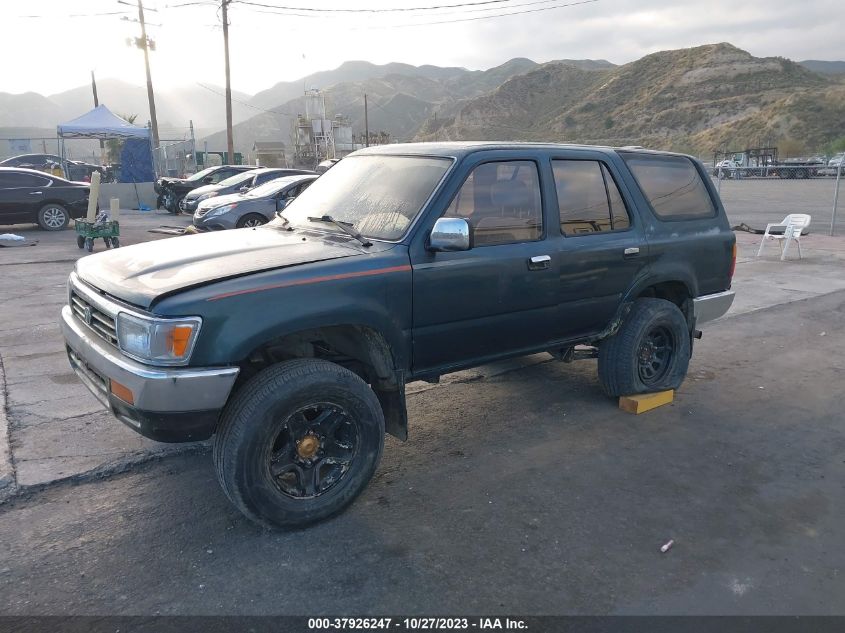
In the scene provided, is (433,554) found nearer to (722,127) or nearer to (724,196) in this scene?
(724,196)

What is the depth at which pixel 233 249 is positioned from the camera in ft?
11.9

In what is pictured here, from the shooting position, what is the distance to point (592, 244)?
438cm

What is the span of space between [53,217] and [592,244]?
1552 centimetres

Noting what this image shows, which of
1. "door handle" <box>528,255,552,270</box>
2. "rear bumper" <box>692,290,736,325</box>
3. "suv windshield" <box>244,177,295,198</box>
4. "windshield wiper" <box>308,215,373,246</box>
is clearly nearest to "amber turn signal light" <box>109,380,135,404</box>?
"windshield wiper" <box>308,215,373,246</box>

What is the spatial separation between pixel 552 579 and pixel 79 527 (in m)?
2.40

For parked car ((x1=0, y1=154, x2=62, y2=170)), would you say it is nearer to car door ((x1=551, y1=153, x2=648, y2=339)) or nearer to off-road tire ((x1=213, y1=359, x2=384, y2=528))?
car door ((x1=551, y1=153, x2=648, y2=339))

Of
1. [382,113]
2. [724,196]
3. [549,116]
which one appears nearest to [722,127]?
[549,116]

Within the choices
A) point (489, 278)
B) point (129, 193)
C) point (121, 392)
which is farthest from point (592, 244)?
point (129, 193)

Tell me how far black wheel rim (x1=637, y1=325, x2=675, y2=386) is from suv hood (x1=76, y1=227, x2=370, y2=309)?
2.66 metres

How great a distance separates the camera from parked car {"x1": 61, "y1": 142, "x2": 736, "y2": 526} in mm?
3000

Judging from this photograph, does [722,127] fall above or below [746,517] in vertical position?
above

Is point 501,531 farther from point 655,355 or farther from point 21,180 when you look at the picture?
point 21,180

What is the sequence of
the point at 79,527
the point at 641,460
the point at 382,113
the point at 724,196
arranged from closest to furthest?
the point at 79,527
the point at 641,460
the point at 724,196
the point at 382,113

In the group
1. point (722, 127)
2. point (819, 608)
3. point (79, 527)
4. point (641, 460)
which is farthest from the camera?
point (722, 127)
